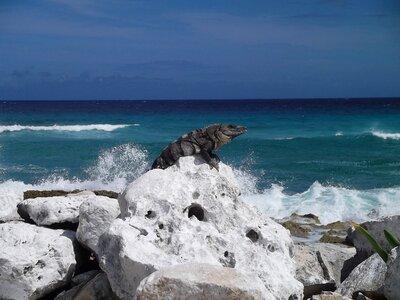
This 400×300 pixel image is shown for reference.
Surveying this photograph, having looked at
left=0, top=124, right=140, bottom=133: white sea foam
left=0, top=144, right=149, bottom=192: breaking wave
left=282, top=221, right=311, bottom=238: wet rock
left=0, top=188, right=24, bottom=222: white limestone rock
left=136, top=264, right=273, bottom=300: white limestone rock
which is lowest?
left=0, top=124, right=140, bottom=133: white sea foam

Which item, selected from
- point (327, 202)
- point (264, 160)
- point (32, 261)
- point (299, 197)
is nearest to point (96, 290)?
point (32, 261)

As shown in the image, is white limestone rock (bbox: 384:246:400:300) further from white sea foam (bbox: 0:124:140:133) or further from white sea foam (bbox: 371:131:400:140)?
white sea foam (bbox: 0:124:140:133)

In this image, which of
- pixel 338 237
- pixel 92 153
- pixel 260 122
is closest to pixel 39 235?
pixel 338 237

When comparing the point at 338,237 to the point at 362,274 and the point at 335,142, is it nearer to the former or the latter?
the point at 362,274

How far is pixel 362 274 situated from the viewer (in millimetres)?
6766

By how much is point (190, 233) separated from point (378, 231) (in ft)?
9.20

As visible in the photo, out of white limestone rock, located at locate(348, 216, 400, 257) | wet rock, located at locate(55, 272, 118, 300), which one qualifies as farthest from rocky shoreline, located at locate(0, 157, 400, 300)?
white limestone rock, located at locate(348, 216, 400, 257)

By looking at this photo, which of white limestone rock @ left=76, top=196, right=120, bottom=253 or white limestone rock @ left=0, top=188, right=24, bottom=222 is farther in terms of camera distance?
white limestone rock @ left=0, top=188, right=24, bottom=222

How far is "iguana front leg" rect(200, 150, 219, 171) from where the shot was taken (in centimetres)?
677

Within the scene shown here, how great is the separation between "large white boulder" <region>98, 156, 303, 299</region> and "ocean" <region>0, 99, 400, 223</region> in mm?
2390

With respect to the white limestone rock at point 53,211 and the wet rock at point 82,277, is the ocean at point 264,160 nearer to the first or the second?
the white limestone rock at point 53,211

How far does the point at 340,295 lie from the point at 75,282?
2412mm

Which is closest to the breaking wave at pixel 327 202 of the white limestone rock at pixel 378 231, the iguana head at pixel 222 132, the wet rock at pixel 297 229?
the wet rock at pixel 297 229

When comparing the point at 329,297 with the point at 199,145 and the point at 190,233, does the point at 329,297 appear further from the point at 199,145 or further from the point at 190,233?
the point at 199,145
